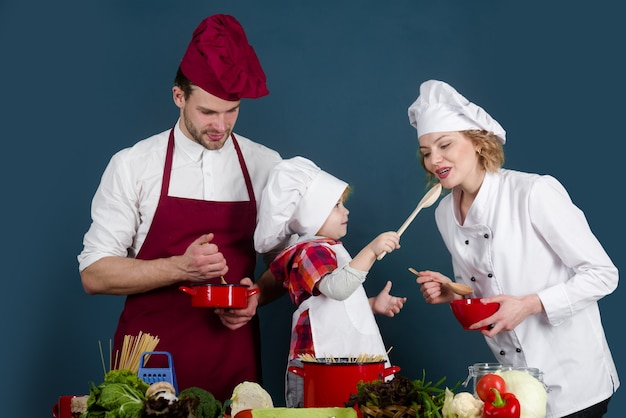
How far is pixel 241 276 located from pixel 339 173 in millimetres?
789

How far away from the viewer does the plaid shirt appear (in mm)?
2398

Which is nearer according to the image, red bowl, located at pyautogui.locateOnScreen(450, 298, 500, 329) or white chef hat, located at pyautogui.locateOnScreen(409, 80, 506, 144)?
red bowl, located at pyautogui.locateOnScreen(450, 298, 500, 329)

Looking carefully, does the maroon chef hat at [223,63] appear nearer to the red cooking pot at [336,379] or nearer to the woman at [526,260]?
the woman at [526,260]

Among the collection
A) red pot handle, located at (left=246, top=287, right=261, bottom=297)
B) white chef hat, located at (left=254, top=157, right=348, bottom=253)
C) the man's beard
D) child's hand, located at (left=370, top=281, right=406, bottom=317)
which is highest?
the man's beard

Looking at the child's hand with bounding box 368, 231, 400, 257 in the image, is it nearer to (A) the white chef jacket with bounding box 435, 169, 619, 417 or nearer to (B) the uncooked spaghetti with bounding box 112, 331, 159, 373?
(A) the white chef jacket with bounding box 435, 169, 619, 417

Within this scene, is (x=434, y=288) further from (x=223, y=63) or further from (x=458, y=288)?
(x=223, y=63)

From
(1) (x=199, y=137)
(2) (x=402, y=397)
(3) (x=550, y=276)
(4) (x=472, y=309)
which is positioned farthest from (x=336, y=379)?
(1) (x=199, y=137)

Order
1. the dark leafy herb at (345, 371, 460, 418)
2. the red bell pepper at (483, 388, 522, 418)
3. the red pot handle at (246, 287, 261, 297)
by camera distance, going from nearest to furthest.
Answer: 1. the red bell pepper at (483, 388, 522, 418)
2. the dark leafy herb at (345, 371, 460, 418)
3. the red pot handle at (246, 287, 261, 297)

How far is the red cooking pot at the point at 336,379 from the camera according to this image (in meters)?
1.76

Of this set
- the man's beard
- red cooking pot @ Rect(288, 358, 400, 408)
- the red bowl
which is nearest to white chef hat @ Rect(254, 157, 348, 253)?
the man's beard

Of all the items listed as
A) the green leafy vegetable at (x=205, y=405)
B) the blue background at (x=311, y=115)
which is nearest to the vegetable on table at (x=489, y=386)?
the green leafy vegetable at (x=205, y=405)

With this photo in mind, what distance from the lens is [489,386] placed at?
4.81 ft

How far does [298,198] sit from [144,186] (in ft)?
1.86

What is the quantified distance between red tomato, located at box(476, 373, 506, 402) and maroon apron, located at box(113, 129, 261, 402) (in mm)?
1389
